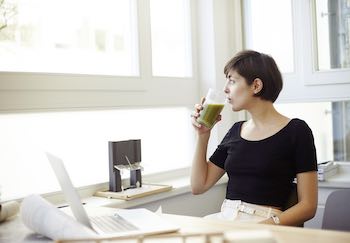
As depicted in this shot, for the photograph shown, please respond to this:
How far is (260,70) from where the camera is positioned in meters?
1.95

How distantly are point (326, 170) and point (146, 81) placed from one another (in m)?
1.16

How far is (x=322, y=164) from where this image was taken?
2.76m

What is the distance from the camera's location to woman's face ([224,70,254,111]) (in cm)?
196

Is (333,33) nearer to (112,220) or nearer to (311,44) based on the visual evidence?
(311,44)

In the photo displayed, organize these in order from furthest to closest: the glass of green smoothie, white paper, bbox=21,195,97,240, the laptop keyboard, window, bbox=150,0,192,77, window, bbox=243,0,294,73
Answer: window, bbox=243,0,294,73
window, bbox=150,0,192,77
the glass of green smoothie
the laptop keyboard
white paper, bbox=21,195,97,240

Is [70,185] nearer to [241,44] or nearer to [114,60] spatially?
[114,60]

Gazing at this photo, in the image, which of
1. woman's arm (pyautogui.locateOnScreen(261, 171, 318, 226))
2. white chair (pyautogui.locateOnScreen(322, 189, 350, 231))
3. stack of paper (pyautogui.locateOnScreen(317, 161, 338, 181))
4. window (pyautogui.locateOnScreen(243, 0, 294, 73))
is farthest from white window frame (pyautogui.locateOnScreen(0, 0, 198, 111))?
white chair (pyautogui.locateOnScreen(322, 189, 350, 231))

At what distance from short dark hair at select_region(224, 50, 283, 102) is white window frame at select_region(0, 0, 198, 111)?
2.31 feet

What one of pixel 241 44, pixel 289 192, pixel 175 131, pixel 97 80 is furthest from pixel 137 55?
pixel 289 192

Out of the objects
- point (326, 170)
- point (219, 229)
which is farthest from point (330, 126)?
point (219, 229)

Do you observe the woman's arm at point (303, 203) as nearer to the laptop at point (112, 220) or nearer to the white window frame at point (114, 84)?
the laptop at point (112, 220)

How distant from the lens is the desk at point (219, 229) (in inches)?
46.6

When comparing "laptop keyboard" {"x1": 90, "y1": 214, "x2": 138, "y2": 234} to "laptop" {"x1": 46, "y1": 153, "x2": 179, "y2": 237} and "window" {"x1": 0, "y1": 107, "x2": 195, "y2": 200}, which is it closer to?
"laptop" {"x1": 46, "y1": 153, "x2": 179, "y2": 237}

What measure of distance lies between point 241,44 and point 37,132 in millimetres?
1630
